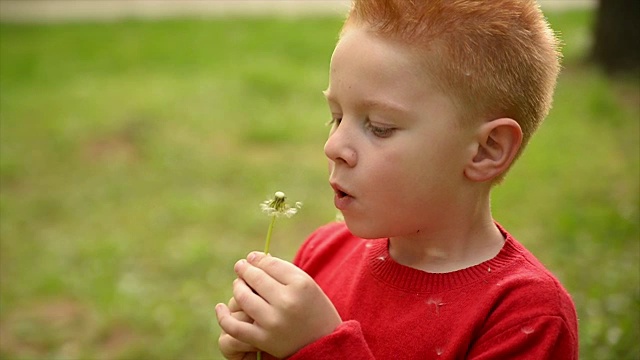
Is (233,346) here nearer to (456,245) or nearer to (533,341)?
(456,245)

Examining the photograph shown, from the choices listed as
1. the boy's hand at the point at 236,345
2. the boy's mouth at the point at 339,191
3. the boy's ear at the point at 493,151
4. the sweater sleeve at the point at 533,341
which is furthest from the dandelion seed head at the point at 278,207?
the sweater sleeve at the point at 533,341

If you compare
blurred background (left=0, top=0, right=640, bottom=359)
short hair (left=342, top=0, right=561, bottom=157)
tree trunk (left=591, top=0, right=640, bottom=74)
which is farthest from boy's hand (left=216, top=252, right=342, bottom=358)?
tree trunk (left=591, top=0, right=640, bottom=74)

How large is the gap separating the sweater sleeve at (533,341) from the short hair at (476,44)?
459 millimetres

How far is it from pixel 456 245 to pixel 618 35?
758 cm

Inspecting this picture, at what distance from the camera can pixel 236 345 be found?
2.05 m

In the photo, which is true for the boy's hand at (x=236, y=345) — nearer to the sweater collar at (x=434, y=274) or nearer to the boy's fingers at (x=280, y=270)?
the boy's fingers at (x=280, y=270)

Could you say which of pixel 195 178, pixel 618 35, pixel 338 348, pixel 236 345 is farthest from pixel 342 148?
pixel 618 35

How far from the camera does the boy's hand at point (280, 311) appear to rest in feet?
6.17

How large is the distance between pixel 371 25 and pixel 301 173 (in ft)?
16.1

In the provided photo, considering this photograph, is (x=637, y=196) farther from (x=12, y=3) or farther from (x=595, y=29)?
(x=12, y=3)

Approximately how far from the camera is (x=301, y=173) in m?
6.82

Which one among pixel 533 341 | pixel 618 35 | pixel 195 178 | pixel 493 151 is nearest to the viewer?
pixel 533 341

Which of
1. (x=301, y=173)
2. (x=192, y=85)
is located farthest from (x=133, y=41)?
(x=301, y=173)

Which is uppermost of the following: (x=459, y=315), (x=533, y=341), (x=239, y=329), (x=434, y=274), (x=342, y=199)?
(x=342, y=199)
